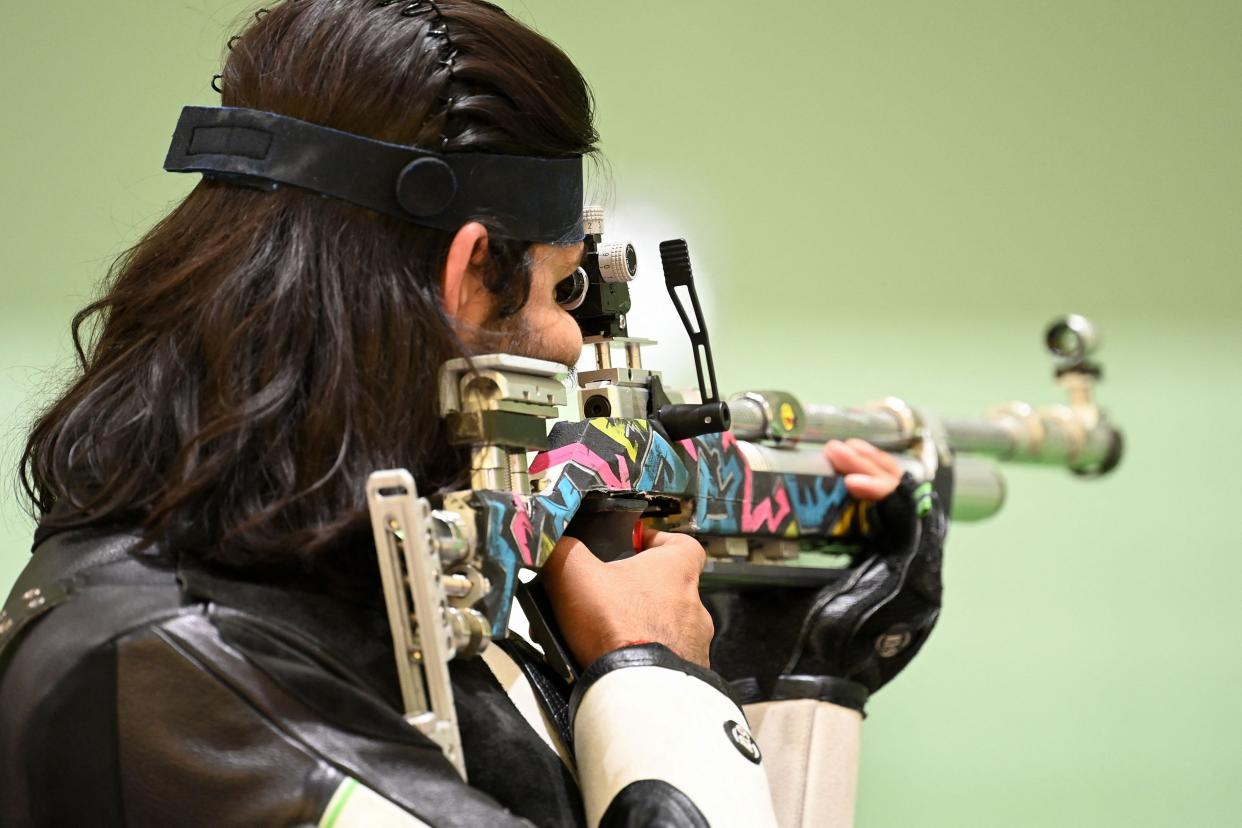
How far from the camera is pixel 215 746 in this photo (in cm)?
75

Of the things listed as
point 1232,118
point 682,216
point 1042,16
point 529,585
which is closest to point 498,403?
point 529,585

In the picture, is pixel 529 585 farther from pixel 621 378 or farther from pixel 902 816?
pixel 902 816

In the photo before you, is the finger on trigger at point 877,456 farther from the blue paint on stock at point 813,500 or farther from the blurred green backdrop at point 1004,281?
the blurred green backdrop at point 1004,281

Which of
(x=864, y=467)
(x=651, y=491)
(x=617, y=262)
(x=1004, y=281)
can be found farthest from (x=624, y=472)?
(x=1004, y=281)

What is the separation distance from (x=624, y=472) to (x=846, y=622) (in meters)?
0.33

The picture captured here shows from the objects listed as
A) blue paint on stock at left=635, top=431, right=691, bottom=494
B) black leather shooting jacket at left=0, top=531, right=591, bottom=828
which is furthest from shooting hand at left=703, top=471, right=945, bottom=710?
black leather shooting jacket at left=0, top=531, right=591, bottom=828

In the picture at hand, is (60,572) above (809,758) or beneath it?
above

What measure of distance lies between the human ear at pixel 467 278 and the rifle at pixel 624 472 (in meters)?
0.05

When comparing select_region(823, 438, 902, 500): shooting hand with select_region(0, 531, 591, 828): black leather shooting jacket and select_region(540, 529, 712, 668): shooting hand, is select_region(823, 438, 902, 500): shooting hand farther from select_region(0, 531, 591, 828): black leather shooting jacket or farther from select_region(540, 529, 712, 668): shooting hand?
select_region(0, 531, 591, 828): black leather shooting jacket

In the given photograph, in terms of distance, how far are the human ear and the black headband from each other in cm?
1

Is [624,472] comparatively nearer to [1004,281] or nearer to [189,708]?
[189,708]

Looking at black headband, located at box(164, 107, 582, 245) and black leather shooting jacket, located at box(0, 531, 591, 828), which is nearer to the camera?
black leather shooting jacket, located at box(0, 531, 591, 828)

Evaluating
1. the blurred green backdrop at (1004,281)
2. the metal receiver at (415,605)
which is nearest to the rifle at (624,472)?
the metal receiver at (415,605)

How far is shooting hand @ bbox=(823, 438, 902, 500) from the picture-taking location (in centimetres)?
136
